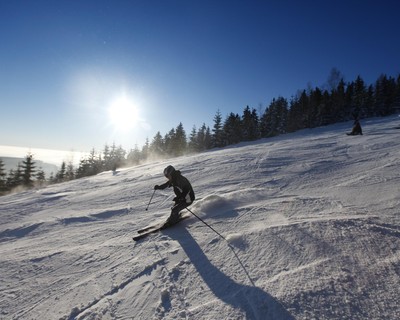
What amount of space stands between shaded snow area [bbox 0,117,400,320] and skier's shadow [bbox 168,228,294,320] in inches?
0.6

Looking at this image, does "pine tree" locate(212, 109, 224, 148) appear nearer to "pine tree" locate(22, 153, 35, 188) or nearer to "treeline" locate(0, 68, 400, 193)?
"treeline" locate(0, 68, 400, 193)

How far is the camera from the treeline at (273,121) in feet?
189

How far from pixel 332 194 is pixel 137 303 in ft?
19.5

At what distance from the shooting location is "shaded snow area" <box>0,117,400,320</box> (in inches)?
134

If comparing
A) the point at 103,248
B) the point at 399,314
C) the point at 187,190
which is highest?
the point at 187,190

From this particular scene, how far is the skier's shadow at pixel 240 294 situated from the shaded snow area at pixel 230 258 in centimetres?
2

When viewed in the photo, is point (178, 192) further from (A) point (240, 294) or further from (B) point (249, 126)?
(B) point (249, 126)

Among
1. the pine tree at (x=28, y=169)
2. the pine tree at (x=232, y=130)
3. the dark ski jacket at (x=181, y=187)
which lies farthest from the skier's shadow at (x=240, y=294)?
the pine tree at (x=232, y=130)

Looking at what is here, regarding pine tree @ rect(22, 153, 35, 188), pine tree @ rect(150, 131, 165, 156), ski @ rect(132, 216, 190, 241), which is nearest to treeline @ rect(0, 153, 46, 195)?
pine tree @ rect(22, 153, 35, 188)

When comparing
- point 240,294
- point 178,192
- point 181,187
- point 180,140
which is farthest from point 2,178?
point 240,294

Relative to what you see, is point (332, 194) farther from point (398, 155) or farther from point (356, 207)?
point (398, 155)

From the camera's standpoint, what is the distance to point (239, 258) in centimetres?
451

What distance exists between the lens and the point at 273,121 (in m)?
64.0

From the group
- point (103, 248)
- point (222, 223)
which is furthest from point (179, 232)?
point (103, 248)
